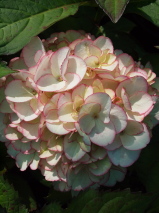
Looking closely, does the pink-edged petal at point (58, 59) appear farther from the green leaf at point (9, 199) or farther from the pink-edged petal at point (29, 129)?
the green leaf at point (9, 199)

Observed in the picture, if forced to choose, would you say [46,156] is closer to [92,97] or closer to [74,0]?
[92,97]

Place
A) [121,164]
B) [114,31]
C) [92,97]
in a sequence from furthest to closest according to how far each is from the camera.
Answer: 1. [114,31]
2. [121,164]
3. [92,97]

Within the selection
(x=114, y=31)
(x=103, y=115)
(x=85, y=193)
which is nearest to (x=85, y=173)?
(x=85, y=193)

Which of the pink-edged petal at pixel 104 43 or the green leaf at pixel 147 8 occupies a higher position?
the green leaf at pixel 147 8

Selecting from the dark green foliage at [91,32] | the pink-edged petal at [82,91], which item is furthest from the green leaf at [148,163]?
the pink-edged petal at [82,91]

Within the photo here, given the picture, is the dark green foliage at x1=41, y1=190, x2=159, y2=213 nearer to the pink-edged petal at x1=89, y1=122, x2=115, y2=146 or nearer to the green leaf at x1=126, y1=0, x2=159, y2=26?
the pink-edged petal at x1=89, y1=122, x2=115, y2=146

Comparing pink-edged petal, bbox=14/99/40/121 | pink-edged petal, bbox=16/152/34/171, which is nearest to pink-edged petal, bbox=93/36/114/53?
pink-edged petal, bbox=14/99/40/121

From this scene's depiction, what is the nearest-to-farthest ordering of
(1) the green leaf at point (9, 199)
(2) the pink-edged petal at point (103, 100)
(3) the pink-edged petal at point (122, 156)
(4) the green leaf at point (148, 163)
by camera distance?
(2) the pink-edged petal at point (103, 100) → (3) the pink-edged petal at point (122, 156) → (1) the green leaf at point (9, 199) → (4) the green leaf at point (148, 163)

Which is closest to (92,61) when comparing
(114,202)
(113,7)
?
(113,7)
